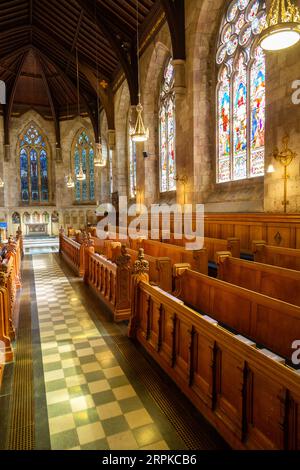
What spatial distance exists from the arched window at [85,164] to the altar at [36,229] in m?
3.29

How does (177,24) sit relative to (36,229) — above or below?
above

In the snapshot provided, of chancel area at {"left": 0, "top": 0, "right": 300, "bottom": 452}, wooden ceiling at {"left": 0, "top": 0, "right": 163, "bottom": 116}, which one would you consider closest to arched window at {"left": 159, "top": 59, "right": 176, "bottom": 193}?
chancel area at {"left": 0, "top": 0, "right": 300, "bottom": 452}

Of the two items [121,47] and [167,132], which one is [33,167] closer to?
[121,47]

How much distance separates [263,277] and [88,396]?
8.63 feet

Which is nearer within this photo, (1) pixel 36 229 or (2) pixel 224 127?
(2) pixel 224 127

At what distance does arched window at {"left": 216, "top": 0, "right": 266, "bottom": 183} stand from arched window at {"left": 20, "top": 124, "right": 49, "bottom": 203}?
1711 cm

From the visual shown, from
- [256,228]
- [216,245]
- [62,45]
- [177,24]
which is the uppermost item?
[62,45]

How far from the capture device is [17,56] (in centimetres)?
1848

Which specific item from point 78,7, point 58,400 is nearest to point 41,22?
point 78,7

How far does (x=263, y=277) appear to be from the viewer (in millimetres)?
4133

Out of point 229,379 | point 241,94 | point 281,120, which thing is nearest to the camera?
point 229,379

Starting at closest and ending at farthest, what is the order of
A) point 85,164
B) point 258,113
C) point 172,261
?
point 172,261, point 258,113, point 85,164

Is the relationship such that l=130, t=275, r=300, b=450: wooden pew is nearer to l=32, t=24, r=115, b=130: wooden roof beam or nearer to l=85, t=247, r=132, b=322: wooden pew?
l=85, t=247, r=132, b=322: wooden pew

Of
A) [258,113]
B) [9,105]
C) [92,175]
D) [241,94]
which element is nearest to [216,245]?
[258,113]
